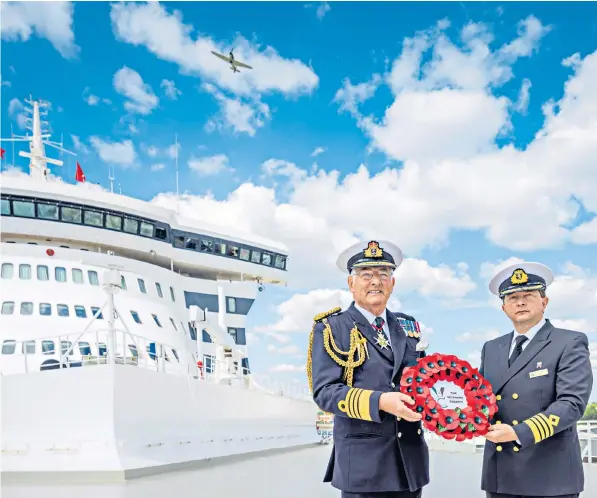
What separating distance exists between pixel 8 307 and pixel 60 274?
1422 mm

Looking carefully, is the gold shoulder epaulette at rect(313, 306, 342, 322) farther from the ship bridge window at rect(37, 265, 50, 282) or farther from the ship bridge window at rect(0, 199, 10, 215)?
the ship bridge window at rect(0, 199, 10, 215)

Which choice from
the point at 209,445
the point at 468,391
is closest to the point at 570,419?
the point at 468,391

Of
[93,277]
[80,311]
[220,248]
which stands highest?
[220,248]

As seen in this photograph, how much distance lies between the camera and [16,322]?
44.0 feet

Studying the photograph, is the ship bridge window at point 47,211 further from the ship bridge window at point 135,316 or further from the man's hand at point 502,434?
the man's hand at point 502,434

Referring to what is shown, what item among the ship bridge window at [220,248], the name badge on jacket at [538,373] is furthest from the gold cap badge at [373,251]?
the ship bridge window at [220,248]

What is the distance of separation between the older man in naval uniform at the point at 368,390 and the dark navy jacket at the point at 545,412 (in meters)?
0.40

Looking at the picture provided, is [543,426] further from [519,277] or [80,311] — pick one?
[80,311]

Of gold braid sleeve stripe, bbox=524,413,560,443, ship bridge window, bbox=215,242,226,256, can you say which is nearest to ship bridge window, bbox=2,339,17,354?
ship bridge window, bbox=215,242,226,256

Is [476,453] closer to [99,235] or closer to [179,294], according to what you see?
[179,294]

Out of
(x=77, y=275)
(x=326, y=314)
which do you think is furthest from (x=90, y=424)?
(x=326, y=314)

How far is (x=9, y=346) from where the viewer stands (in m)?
12.9

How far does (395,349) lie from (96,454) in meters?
7.49

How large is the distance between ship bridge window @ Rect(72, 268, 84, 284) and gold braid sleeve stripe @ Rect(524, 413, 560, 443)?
44.2 ft
